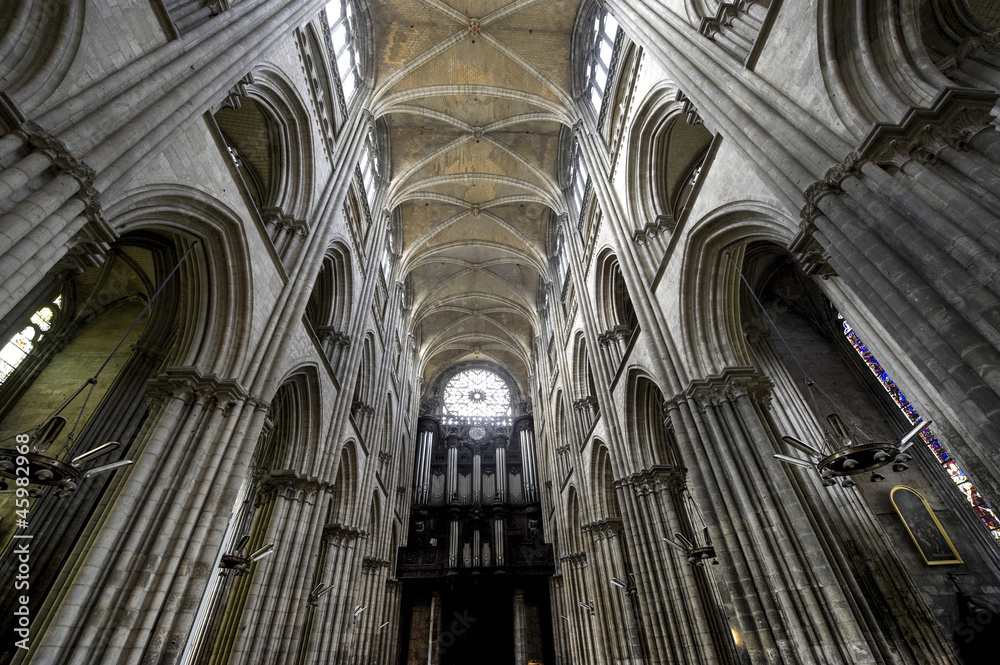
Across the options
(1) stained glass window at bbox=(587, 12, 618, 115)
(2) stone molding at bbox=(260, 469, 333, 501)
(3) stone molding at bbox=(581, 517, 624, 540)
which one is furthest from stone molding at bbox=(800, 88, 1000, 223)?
(3) stone molding at bbox=(581, 517, 624, 540)

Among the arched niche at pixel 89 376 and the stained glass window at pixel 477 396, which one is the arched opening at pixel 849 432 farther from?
the stained glass window at pixel 477 396

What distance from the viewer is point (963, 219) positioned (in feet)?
12.7

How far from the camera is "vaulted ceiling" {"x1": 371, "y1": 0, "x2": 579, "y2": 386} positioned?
16.4m

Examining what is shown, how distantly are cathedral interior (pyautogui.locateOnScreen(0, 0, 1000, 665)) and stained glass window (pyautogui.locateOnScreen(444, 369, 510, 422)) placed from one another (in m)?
9.55

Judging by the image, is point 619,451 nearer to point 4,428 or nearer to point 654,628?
point 654,628

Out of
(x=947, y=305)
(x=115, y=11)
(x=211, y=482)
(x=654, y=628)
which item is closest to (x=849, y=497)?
(x=654, y=628)

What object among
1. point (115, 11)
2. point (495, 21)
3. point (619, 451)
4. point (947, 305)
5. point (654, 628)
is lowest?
point (654, 628)

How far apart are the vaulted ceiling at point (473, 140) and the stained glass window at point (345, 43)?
3.73ft

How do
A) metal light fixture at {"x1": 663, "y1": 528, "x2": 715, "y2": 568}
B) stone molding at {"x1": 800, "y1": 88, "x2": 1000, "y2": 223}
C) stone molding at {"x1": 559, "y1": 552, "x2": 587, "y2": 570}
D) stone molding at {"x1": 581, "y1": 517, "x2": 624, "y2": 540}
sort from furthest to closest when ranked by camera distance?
stone molding at {"x1": 559, "y1": 552, "x2": 587, "y2": 570}, stone molding at {"x1": 581, "y1": 517, "x2": 624, "y2": 540}, metal light fixture at {"x1": 663, "y1": 528, "x2": 715, "y2": 568}, stone molding at {"x1": 800, "y1": 88, "x2": 1000, "y2": 223}

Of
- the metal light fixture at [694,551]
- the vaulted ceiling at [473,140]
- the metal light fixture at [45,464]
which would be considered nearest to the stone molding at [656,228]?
the metal light fixture at [694,551]

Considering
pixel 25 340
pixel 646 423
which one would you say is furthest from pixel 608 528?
pixel 25 340

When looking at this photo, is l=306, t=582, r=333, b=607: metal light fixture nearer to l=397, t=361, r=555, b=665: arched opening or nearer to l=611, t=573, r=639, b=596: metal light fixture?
l=611, t=573, r=639, b=596: metal light fixture

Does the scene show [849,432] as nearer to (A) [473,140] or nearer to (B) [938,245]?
(B) [938,245]

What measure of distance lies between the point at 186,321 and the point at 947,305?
9825mm
